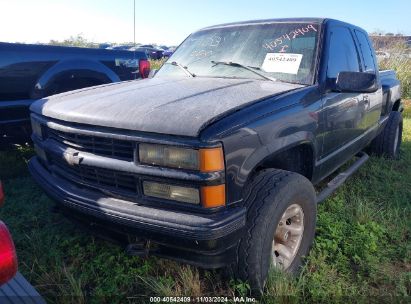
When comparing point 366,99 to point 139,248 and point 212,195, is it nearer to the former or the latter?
point 212,195

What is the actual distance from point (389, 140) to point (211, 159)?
390 centimetres

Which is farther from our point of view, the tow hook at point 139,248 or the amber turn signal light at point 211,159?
the tow hook at point 139,248

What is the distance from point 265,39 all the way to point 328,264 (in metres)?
1.83

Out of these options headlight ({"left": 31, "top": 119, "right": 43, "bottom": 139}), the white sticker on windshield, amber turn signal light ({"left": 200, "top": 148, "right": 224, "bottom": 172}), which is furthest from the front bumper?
the white sticker on windshield

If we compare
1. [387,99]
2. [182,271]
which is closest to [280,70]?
[182,271]

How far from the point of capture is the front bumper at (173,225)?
1802 millimetres

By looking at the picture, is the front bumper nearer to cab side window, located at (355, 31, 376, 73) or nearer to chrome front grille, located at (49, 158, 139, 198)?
chrome front grille, located at (49, 158, 139, 198)

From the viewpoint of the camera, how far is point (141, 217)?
1901 millimetres

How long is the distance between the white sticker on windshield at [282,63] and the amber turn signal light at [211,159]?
4.26 feet

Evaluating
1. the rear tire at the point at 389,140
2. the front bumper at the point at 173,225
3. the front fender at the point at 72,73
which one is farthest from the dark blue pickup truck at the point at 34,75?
the rear tire at the point at 389,140

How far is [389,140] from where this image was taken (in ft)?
15.8

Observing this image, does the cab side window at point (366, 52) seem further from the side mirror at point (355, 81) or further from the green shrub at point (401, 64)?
the green shrub at point (401, 64)

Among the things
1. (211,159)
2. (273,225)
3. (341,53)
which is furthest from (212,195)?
(341,53)

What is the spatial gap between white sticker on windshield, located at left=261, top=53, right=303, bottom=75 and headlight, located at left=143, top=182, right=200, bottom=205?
1.44 metres
